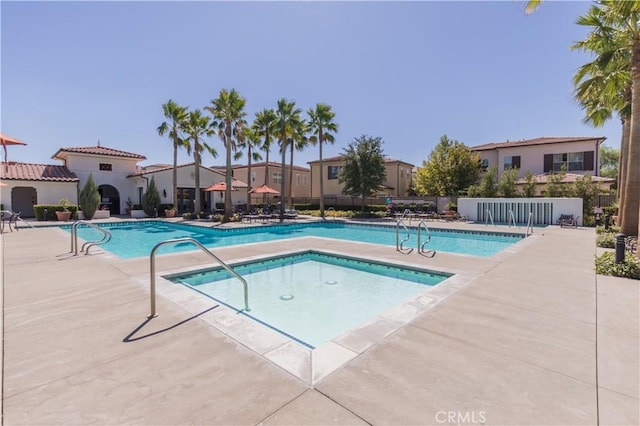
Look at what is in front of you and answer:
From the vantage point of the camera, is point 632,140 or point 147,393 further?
point 632,140

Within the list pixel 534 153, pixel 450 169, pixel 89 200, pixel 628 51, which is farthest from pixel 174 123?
pixel 534 153

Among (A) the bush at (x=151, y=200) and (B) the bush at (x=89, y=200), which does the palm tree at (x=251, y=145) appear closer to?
(A) the bush at (x=151, y=200)

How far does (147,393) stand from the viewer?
2484 mm

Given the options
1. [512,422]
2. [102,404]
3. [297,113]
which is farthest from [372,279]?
[297,113]

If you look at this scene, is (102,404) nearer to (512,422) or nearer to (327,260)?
(512,422)

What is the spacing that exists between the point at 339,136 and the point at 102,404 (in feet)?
84.6

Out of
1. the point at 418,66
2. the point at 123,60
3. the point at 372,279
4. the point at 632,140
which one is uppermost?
the point at 418,66

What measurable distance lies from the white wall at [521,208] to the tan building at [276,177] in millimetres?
21711

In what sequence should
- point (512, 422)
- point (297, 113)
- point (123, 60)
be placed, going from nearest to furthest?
point (512, 422), point (123, 60), point (297, 113)

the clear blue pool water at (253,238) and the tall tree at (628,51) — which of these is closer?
the tall tree at (628,51)

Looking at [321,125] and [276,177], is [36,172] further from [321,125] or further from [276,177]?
[276,177]

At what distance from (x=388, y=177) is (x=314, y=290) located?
27.7 m

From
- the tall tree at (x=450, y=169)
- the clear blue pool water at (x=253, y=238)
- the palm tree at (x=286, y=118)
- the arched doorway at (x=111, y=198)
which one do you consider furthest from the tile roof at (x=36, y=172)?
the tall tree at (x=450, y=169)

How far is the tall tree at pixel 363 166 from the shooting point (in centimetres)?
2467
